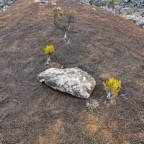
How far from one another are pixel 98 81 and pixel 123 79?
117 cm

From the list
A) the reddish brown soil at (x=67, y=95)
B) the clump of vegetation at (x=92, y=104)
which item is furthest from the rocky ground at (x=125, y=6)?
the clump of vegetation at (x=92, y=104)

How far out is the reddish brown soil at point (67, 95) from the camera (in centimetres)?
880

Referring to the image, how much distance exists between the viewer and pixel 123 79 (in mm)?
11445

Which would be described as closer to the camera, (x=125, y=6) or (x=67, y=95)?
(x=67, y=95)

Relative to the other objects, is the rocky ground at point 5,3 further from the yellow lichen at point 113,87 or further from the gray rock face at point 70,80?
the yellow lichen at point 113,87

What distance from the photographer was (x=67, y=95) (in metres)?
10.4

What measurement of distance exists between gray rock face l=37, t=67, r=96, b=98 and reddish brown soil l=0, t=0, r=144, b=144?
25cm

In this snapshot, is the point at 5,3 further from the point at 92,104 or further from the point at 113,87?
the point at 113,87

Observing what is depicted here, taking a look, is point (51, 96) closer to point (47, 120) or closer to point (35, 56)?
point (47, 120)

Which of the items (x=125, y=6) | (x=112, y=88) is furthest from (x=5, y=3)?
(x=112, y=88)

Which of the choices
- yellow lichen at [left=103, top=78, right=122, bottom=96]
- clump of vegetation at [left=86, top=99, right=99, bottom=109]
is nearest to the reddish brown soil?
clump of vegetation at [left=86, top=99, right=99, bottom=109]

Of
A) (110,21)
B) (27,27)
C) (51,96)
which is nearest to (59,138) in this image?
(51,96)

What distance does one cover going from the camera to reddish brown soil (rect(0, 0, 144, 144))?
8.80 meters

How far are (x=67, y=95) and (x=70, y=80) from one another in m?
0.67
